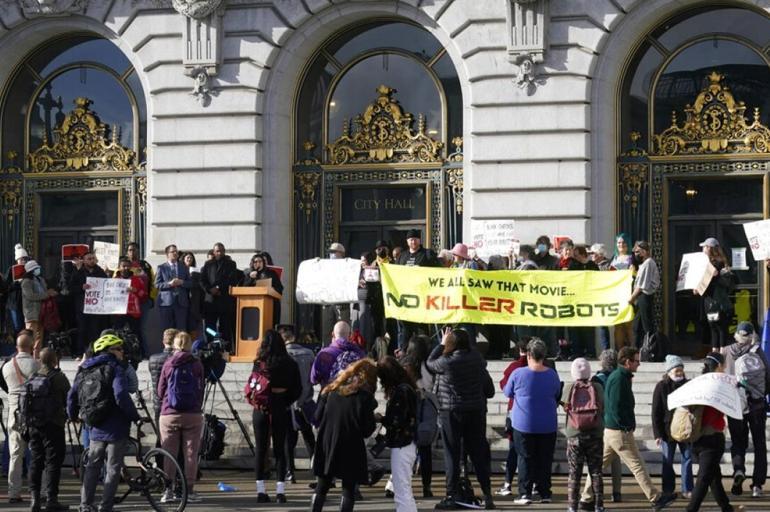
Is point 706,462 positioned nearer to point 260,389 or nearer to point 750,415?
point 750,415

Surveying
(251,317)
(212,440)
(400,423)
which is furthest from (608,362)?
(251,317)

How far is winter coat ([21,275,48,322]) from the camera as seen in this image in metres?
29.2

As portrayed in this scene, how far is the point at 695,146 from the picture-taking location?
101 ft

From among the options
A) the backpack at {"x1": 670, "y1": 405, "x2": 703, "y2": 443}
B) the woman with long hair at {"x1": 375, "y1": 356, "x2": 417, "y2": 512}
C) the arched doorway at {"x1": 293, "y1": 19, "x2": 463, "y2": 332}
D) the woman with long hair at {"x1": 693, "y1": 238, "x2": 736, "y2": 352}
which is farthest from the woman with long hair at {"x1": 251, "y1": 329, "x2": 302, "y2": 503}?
the arched doorway at {"x1": 293, "y1": 19, "x2": 463, "y2": 332}

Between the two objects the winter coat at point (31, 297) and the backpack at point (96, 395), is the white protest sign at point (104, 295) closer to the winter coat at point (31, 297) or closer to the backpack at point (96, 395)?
the winter coat at point (31, 297)

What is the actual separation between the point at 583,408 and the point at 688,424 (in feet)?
4.58

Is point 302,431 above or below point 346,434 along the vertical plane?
below

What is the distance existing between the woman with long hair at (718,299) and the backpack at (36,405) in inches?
415

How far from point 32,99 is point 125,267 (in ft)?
21.1

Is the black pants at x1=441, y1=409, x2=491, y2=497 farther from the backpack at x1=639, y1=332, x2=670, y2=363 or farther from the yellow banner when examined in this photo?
the backpack at x1=639, y1=332, x2=670, y2=363

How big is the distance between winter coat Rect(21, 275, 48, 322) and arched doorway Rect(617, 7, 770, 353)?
9962mm

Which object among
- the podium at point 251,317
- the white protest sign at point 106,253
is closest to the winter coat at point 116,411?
the podium at point 251,317

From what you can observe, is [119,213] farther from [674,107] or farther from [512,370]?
[512,370]

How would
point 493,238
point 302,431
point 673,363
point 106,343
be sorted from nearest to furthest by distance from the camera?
point 106,343
point 673,363
point 302,431
point 493,238
